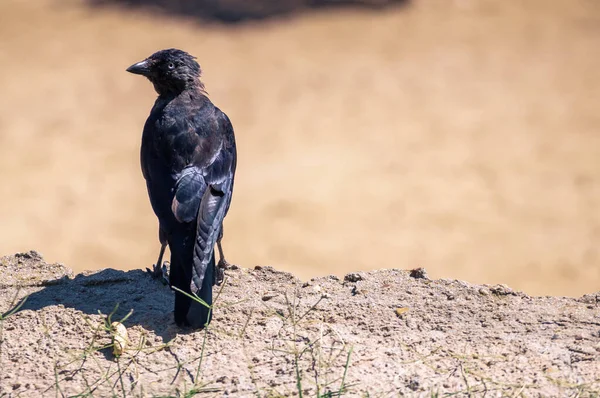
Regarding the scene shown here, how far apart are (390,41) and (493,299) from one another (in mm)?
18207

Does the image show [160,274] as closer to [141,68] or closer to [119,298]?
[119,298]

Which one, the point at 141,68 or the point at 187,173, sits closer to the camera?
the point at 187,173

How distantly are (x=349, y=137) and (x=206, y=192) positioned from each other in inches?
533

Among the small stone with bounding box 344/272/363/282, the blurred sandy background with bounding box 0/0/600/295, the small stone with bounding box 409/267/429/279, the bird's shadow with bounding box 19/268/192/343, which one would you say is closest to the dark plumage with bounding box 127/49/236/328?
the bird's shadow with bounding box 19/268/192/343

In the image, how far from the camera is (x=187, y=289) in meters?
5.21

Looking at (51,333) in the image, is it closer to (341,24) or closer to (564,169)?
(564,169)

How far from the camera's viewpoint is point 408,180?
17.5 metres

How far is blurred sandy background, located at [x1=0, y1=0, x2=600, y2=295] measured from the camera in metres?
15.4

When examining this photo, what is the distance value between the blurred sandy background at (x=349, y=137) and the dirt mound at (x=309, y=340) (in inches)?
335

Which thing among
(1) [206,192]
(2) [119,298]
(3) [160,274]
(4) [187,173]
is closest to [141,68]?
(4) [187,173]

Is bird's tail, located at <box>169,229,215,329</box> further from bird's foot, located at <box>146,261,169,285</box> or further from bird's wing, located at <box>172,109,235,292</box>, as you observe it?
bird's foot, located at <box>146,261,169,285</box>

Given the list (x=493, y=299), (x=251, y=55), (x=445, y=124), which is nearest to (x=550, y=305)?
(x=493, y=299)

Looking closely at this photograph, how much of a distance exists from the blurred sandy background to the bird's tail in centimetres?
892

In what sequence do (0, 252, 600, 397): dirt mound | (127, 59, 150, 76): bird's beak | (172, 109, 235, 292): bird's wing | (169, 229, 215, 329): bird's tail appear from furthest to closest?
(127, 59, 150, 76): bird's beak
(172, 109, 235, 292): bird's wing
(169, 229, 215, 329): bird's tail
(0, 252, 600, 397): dirt mound
